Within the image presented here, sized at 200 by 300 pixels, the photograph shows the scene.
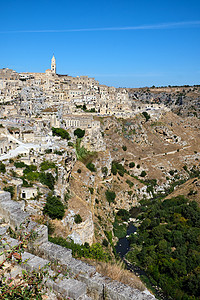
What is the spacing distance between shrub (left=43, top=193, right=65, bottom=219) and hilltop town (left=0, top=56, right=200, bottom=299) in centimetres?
7

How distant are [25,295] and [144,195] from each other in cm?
3977

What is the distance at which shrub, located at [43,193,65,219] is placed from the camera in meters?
17.4

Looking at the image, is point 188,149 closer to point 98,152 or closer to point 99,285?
point 98,152

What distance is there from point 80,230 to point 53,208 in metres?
3.65

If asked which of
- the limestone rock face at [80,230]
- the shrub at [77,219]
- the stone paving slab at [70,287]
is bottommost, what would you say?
the limestone rock face at [80,230]

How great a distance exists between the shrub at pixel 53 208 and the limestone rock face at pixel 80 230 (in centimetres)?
89

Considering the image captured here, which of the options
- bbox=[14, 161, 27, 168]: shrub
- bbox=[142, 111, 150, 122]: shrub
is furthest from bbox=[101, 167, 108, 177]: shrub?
bbox=[142, 111, 150, 122]: shrub

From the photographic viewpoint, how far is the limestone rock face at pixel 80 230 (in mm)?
19080

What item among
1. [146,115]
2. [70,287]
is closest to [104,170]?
[70,287]

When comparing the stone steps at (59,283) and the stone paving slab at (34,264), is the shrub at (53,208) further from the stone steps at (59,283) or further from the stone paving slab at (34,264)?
the stone steps at (59,283)

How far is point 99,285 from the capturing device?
589 cm

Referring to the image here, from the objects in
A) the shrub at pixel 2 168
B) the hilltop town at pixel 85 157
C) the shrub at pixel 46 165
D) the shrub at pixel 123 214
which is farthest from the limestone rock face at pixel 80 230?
the shrub at pixel 123 214

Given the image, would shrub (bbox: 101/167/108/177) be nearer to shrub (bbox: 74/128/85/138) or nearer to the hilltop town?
the hilltop town

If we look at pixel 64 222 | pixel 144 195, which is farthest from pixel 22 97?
pixel 64 222
